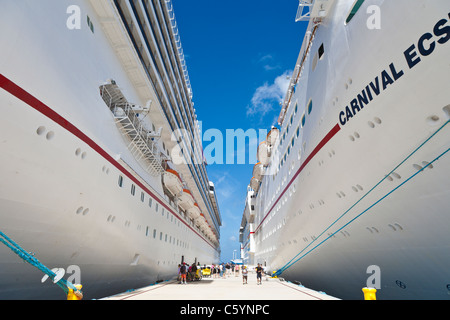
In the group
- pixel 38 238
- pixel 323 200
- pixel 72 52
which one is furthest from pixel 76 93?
pixel 323 200

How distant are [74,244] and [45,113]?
3026 millimetres

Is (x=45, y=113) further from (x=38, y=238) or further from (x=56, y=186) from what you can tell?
A: (x=38, y=238)

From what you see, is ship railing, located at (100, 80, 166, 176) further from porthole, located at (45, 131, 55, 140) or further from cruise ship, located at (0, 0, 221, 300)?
porthole, located at (45, 131, 55, 140)

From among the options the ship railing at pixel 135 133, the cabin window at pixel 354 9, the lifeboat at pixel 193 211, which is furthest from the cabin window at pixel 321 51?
the lifeboat at pixel 193 211

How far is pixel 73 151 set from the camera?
5.70m

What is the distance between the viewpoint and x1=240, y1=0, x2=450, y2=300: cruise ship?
431 cm

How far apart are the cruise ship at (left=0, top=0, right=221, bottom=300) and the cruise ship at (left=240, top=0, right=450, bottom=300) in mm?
6005

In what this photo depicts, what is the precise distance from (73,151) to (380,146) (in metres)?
6.36

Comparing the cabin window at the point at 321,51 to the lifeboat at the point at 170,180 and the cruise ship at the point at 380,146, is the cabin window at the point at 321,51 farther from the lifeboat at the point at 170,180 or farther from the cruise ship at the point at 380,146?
the lifeboat at the point at 170,180

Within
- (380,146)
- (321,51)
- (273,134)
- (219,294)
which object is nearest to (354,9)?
(321,51)

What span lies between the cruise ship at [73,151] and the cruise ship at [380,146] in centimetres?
601

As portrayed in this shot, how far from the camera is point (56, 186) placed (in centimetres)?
525
